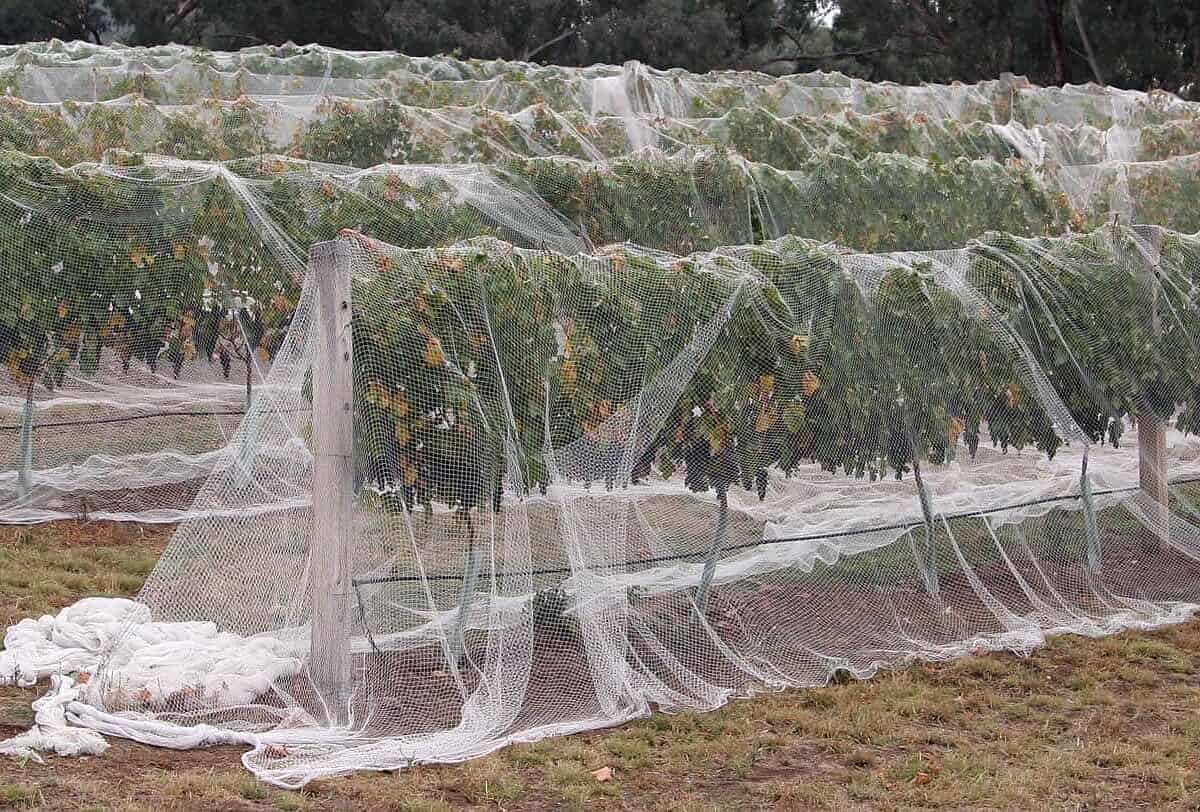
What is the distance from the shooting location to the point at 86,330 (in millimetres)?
7078

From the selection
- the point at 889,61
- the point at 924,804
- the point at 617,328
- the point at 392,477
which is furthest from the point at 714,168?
the point at 889,61

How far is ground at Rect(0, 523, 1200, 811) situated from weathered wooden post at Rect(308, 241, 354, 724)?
0.44m

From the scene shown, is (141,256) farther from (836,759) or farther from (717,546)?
(836,759)

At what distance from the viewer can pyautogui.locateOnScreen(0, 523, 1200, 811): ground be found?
4.04 m

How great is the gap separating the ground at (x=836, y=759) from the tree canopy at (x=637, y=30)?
18.4 m

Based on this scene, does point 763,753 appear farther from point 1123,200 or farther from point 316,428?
point 1123,200

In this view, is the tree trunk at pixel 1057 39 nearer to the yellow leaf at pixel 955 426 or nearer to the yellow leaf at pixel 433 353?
the yellow leaf at pixel 955 426

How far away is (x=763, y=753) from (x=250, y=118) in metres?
6.67

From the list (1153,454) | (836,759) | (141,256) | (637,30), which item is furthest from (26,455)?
(637,30)

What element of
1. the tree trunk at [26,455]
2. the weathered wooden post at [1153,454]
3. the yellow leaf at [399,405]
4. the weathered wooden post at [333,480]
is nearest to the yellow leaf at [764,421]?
the yellow leaf at [399,405]

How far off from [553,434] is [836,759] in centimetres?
138

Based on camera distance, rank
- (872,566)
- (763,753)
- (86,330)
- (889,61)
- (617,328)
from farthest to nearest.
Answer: (889,61), (86,330), (872,566), (617,328), (763,753)

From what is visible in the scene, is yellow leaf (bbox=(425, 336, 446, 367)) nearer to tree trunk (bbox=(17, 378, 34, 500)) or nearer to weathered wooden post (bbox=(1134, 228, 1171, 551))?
tree trunk (bbox=(17, 378, 34, 500))

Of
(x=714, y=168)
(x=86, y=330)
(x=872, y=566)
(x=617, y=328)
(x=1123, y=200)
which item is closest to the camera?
(x=617, y=328)
